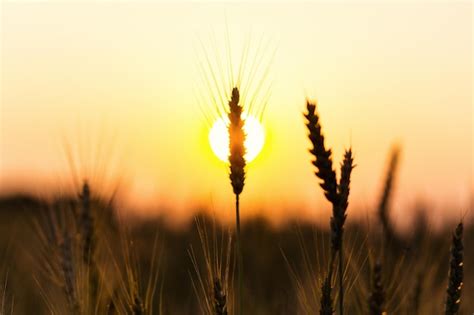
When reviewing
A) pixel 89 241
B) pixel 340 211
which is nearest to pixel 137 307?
pixel 89 241

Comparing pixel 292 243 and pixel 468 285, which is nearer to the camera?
pixel 468 285

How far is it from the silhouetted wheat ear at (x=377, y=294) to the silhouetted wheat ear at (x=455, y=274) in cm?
44

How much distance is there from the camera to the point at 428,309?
163 inches

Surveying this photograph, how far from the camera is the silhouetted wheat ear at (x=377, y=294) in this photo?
8.97ft

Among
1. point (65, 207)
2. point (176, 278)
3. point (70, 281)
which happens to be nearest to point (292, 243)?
point (176, 278)

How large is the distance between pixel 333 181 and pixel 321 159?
9cm

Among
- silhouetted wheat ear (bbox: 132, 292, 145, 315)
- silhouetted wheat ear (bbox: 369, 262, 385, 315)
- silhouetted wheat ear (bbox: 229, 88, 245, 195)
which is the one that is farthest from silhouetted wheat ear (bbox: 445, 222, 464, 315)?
silhouetted wheat ear (bbox: 132, 292, 145, 315)

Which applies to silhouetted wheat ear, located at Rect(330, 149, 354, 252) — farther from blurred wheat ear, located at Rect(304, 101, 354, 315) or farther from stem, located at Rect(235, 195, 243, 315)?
stem, located at Rect(235, 195, 243, 315)

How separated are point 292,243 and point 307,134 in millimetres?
7007

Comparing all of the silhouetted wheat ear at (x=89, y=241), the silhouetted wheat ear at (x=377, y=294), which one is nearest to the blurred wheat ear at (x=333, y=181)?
the silhouetted wheat ear at (x=377, y=294)

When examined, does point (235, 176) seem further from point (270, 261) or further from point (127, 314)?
point (270, 261)

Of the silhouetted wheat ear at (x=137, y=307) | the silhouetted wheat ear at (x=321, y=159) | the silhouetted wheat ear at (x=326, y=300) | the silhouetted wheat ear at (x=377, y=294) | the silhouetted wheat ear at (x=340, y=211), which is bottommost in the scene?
the silhouetted wheat ear at (x=137, y=307)

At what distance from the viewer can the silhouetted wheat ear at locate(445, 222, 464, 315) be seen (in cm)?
306

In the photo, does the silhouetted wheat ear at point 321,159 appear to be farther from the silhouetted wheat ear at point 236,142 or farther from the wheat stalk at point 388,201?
the wheat stalk at point 388,201
